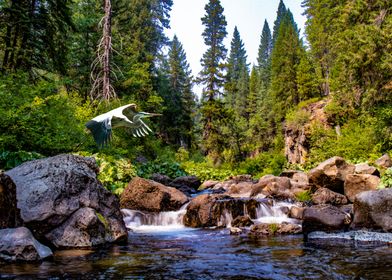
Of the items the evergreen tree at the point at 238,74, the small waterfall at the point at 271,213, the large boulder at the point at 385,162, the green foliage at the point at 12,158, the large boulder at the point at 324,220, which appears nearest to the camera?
the large boulder at the point at 324,220

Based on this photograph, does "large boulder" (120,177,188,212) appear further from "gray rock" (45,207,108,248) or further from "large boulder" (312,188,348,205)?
"large boulder" (312,188,348,205)

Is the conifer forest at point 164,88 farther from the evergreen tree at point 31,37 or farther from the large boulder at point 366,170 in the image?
the large boulder at point 366,170

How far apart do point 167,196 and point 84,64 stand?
47.7 ft

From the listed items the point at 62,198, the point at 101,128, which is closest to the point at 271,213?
the point at 62,198

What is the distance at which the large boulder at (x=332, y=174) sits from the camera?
51.0 ft

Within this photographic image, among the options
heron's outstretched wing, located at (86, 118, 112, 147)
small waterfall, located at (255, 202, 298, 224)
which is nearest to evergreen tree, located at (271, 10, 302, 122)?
small waterfall, located at (255, 202, 298, 224)

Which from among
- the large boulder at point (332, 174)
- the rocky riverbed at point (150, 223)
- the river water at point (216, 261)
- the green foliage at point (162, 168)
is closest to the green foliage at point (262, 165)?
the green foliage at point (162, 168)

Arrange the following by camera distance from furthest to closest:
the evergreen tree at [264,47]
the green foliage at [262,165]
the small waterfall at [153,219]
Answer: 1. the evergreen tree at [264,47]
2. the green foliage at [262,165]
3. the small waterfall at [153,219]

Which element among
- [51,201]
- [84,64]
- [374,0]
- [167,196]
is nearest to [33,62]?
[84,64]

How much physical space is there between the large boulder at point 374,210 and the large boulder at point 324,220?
31cm

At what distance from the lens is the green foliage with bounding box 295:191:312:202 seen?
1536cm

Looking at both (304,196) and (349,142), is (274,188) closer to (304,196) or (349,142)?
(304,196)

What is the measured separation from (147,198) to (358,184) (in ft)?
26.5

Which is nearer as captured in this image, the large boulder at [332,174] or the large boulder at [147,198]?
the large boulder at [147,198]
